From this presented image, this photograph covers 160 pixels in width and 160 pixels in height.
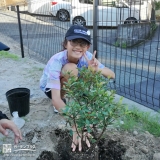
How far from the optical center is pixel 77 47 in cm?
222

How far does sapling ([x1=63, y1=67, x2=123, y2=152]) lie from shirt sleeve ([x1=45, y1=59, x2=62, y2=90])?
2.00 feet

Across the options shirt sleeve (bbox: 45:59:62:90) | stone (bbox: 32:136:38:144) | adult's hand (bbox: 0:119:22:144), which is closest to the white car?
shirt sleeve (bbox: 45:59:62:90)

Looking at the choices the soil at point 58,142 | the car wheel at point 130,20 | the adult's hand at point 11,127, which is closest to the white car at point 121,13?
the car wheel at point 130,20

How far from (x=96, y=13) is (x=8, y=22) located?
332 inches

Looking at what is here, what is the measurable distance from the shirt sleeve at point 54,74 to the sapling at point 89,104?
611mm

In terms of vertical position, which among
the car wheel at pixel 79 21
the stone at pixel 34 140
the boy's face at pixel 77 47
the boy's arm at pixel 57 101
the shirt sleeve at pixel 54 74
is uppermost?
the car wheel at pixel 79 21

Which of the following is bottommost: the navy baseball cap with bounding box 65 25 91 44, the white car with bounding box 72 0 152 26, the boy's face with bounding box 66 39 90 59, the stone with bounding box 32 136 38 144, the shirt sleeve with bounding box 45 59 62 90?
the stone with bounding box 32 136 38 144

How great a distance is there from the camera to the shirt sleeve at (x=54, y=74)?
7.30ft

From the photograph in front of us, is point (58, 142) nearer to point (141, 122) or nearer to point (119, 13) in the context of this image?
point (141, 122)

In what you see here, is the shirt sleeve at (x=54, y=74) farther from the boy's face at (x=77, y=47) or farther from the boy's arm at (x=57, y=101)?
the boy's face at (x=77, y=47)

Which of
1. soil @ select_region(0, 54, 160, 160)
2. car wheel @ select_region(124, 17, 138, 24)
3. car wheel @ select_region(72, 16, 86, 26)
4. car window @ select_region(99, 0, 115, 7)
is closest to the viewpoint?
soil @ select_region(0, 54, 160, 160)

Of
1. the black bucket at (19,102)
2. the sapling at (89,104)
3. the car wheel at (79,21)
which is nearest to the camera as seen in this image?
the sapling at (89,104)

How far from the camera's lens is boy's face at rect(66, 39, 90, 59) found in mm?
2180

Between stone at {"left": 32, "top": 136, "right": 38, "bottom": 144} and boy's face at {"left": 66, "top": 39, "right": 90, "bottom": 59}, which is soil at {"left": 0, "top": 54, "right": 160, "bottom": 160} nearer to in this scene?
stone at {"left": 32, "top": 136, "right": 38, "bottom": 144}
